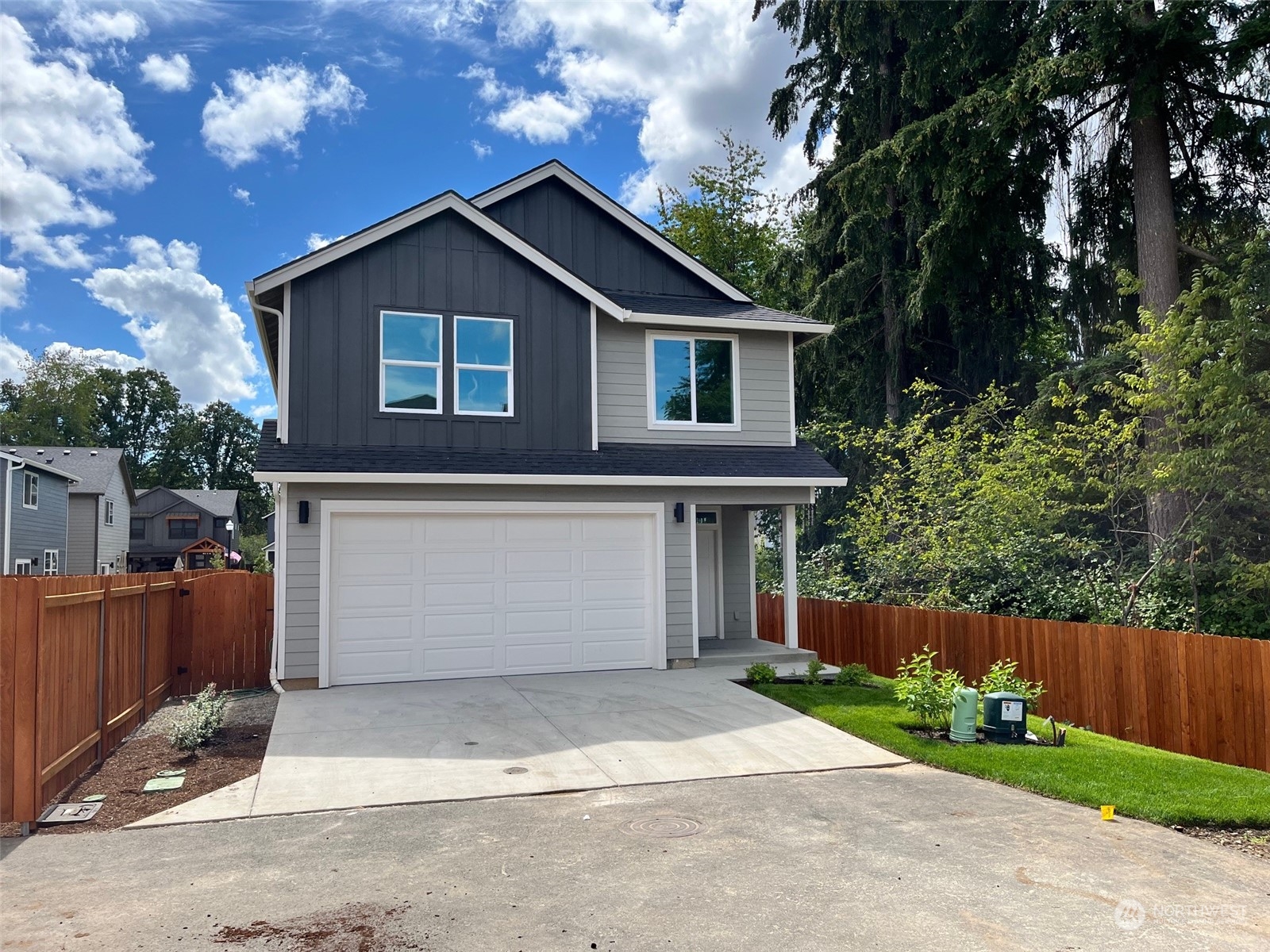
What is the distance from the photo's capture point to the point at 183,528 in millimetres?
52906

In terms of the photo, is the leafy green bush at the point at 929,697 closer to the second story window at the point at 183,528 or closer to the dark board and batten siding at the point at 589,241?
the dark board and batten siding at the point at 589,241

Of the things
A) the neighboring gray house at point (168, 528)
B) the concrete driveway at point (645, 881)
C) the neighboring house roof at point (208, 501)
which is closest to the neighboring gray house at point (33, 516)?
the neighboring gray house at point (168, 528)

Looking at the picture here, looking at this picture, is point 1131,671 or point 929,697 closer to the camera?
point 929,697

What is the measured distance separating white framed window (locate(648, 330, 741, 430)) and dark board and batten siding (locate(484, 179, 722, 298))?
5.46 feet

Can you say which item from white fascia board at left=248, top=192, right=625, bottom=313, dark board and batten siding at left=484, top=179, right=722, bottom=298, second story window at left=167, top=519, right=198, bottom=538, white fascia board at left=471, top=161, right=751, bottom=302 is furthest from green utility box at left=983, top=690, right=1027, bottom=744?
second story window at left=167, top=519, right=198, bottom=538

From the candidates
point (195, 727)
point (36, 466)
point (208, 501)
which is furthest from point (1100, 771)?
point (208, 501)

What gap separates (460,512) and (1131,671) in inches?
327

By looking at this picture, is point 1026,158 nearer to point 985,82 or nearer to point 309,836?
point 985,82

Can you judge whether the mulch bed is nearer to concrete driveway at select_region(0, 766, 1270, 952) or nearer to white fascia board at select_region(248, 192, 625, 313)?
concrete driveway at select_region(0, 766, 1270, 952)

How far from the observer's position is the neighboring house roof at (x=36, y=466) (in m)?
28.2

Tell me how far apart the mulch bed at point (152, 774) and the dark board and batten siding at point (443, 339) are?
167 inches

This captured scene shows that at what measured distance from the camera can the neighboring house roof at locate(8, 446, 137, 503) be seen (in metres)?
36.2

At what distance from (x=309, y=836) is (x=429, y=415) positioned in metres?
7.10

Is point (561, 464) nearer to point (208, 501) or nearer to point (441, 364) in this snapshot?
point (441, 364)
